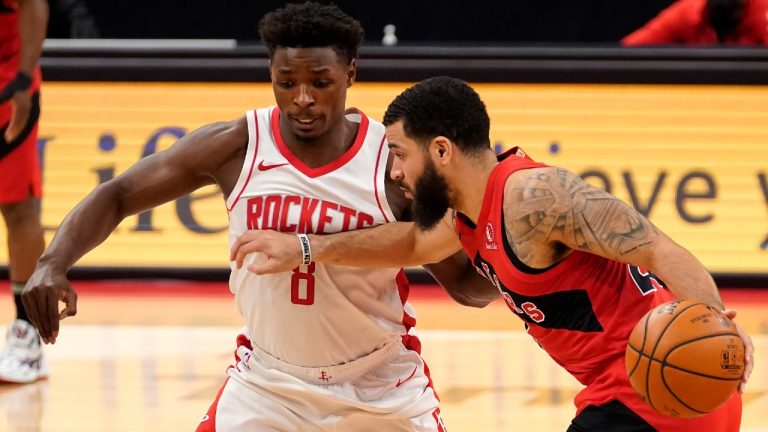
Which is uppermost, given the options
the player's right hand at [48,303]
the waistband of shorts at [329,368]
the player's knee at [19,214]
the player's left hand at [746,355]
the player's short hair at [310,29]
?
the player's short hair at [310,29]

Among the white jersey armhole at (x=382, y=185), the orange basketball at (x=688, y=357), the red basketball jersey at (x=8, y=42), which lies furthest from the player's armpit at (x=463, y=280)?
the red basketball jersey at (x=8, y=42)

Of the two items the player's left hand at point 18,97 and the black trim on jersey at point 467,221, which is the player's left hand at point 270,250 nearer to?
the black trim on jersey at point 467,221

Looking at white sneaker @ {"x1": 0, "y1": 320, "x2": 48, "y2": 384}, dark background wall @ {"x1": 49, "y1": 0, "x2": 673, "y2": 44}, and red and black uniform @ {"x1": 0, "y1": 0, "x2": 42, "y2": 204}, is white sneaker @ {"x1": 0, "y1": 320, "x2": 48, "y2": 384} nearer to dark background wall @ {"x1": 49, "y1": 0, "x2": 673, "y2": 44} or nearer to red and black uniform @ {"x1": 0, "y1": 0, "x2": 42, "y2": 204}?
red and black uniform @ {"x1": 0, "y1": 0, "x2": 42, "y2": 204}

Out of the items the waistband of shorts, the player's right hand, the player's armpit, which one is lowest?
the waistband of shorts

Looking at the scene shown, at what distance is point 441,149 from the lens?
3631 mm

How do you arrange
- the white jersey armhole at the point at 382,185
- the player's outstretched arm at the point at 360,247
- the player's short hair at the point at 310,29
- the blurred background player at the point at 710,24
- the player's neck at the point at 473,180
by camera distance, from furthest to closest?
1. the blurred background player at the point at 710,24
2. the white jersey armhole at the point at 382,185
3. the player's short hair at the point at 310,29
4. the player's outstretched arm at the point at 360,247
5. the player's neck at the point at 473,180

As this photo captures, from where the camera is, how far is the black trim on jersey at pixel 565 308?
3455mm

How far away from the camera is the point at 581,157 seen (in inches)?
338

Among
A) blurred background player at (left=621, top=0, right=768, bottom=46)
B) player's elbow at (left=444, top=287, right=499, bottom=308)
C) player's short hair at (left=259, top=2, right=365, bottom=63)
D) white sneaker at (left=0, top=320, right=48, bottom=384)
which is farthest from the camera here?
blurred background player at (left=621, top=0, right=768, bottom=46)

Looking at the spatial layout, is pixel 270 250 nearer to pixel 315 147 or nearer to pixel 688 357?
pixel 315 147

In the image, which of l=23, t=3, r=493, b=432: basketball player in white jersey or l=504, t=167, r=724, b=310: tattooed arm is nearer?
l=504, t=167, r=724, b=310: tattooed arm

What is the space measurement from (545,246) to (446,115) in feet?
1.65

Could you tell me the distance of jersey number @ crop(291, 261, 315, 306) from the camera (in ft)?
13.0

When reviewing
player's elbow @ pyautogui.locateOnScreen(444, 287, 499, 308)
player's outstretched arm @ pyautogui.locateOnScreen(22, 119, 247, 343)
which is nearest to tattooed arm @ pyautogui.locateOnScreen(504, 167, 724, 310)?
player's elbow @ pyautogui.locateOnScreen(444, 287, 499, 308)
